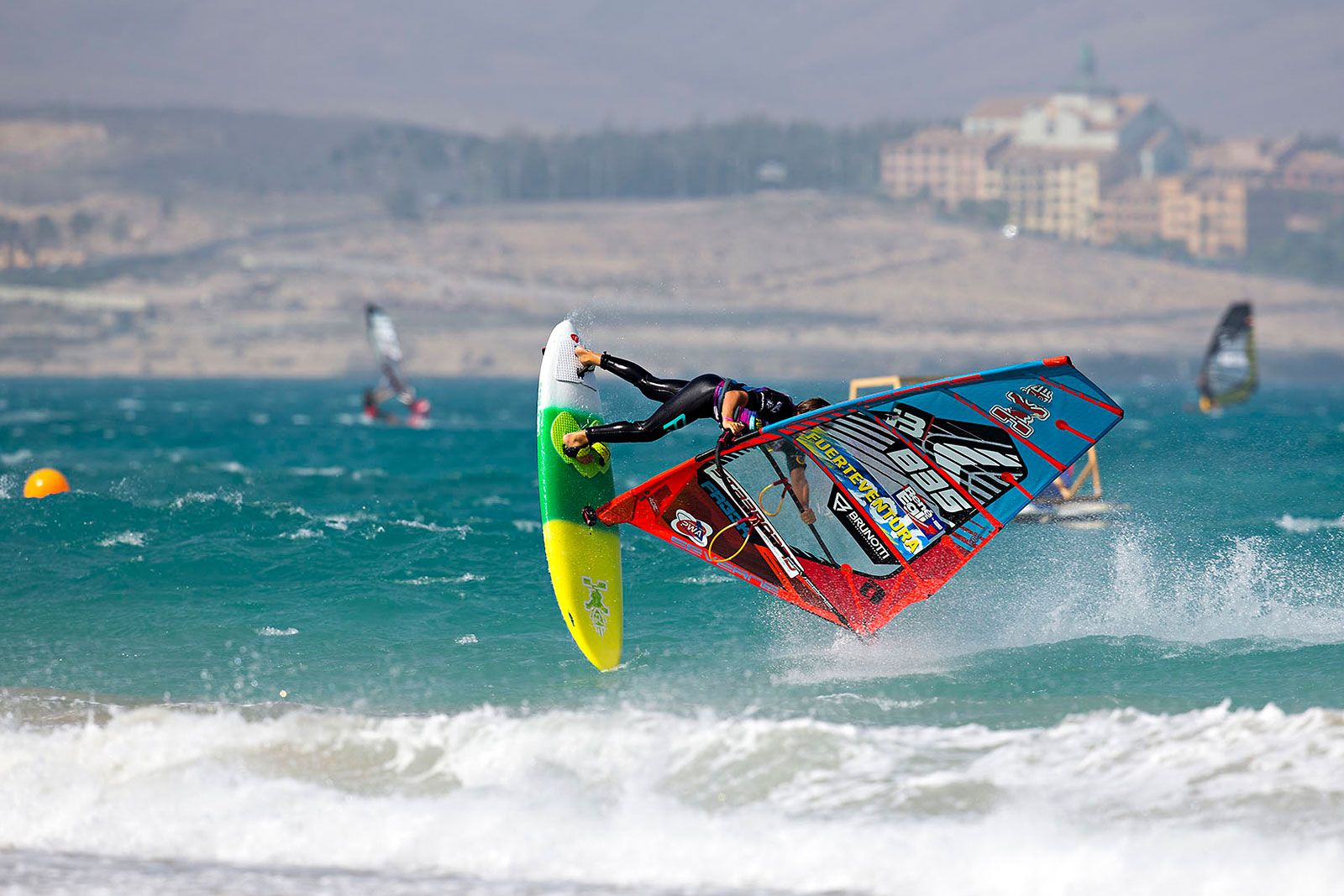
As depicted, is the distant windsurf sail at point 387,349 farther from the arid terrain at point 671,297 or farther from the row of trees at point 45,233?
the row of trees at point 45,233

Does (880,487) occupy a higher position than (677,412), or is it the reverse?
(677,412)

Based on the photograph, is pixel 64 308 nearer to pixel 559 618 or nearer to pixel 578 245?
pixel 578 245

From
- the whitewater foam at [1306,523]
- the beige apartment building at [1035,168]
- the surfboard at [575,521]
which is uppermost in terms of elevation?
the beige apartment building at [1035,168]

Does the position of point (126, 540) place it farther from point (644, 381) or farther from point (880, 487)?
point (880, 487)

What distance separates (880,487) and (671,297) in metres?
133

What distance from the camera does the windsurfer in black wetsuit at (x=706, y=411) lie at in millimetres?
9352

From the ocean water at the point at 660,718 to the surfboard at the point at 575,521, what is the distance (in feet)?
0.98

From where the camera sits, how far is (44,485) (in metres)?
19.4

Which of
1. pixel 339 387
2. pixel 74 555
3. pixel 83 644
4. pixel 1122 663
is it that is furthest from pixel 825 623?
pixel 339 387

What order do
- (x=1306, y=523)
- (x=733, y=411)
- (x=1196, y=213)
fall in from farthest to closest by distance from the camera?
1. (x=1196, y=213)
2. (x=1306, y=523)
3. (x=733, y=411)

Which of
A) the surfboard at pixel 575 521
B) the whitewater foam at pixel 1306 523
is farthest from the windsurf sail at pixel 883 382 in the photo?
the whitewater foam at pixel 1306 523

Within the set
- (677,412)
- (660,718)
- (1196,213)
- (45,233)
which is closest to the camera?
(660,718)

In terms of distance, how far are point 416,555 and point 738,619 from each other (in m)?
4.08

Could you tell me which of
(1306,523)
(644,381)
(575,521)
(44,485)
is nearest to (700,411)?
(644,381)
